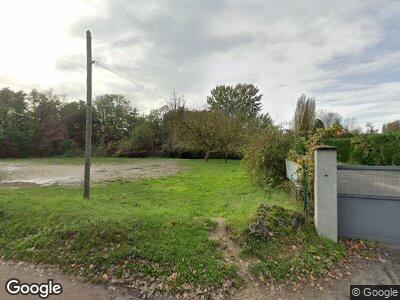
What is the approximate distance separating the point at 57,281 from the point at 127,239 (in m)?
1.30

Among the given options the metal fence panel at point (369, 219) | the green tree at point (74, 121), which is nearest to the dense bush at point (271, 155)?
the metal fence panel at point (369, 219)

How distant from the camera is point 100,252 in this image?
477 cm

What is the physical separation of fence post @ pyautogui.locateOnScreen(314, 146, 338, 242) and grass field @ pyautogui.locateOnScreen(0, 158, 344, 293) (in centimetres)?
140

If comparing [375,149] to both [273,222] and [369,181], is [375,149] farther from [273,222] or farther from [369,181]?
[273,222]

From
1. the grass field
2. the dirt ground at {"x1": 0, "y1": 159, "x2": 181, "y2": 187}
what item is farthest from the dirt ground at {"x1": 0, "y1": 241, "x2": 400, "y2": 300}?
the dirt ground at {"x1": 0, "y1": 159, "x2": 181, "y2": 187}

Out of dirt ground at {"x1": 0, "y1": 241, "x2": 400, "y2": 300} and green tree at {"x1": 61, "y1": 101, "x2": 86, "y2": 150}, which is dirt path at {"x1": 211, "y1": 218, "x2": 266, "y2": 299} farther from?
green tree at {"x1": 61, "y1": 101, "x2": 86, "y2": 150}

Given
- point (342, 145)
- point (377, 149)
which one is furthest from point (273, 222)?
point (342, 145)

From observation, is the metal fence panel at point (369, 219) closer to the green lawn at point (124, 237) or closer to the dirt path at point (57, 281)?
the green lawn at point (124, 237)

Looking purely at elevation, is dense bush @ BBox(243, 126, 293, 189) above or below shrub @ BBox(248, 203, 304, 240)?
above

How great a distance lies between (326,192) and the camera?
5176 mm

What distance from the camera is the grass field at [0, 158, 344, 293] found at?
4.21m

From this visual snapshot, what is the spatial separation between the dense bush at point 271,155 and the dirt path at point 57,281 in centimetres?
694

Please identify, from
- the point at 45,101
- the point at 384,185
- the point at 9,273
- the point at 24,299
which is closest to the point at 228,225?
the point at 384,185

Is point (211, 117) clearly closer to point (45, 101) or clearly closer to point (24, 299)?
point (24, 299)
